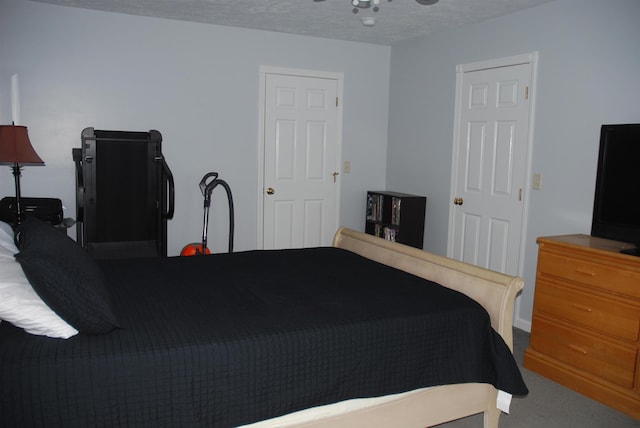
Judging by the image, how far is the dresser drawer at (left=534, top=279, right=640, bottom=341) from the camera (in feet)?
9.23

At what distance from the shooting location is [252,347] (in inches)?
75.4

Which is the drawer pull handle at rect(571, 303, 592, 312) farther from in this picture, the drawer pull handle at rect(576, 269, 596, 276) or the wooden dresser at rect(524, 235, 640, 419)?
the drawer pull handle at rect(576, 269, 596, 276)

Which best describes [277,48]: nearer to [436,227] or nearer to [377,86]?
[377,86]

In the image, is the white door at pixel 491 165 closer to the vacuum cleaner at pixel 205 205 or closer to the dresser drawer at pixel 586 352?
the dresser drawer at pixel 586 352

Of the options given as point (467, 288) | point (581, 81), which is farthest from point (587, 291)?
point (581, 81)

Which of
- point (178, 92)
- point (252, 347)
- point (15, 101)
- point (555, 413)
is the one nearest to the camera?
point (252, 347)

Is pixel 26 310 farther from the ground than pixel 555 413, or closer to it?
farther from the ground

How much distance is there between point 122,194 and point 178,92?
1.08 metres

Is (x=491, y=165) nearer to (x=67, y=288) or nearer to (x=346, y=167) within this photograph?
(x=346, y=167)

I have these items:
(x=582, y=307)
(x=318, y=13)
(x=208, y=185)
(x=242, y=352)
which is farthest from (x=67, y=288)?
(x=318, y=13)

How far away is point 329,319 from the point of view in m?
2.13

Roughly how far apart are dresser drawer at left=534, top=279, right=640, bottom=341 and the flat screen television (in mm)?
322

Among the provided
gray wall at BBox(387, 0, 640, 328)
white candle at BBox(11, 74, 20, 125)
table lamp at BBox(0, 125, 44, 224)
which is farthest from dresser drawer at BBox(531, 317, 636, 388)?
white candle at BBox(11, 74, 20, 125)

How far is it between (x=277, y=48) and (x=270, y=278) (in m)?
3.12
